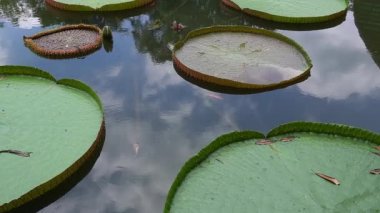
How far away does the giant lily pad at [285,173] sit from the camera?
6.97ft

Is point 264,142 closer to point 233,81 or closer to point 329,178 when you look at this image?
point 329,178

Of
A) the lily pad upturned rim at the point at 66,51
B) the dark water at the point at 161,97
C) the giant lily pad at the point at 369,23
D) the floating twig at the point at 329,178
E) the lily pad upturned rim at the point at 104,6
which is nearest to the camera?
the floating twig at the point at 329,178

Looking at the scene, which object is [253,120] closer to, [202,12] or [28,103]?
[28,103]

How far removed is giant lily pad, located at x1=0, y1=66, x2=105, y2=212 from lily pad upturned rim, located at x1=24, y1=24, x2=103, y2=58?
47 centimetres

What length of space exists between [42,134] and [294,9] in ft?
9.34

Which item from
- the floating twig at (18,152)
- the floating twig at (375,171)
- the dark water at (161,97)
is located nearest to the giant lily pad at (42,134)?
Answer: the floating twig at (18,152)

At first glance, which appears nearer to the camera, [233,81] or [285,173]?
[285,173]

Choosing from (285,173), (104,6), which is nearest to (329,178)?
(285,173)

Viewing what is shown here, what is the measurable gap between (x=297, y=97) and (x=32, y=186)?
191 centimetres

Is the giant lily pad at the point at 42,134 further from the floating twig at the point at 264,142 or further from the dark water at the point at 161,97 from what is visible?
the floating twig at the point at 264,142

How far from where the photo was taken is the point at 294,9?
4340 millimetres

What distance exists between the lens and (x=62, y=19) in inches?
172

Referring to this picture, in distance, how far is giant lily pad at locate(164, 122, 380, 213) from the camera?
2.12 meters

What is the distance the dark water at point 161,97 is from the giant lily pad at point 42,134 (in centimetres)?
11
